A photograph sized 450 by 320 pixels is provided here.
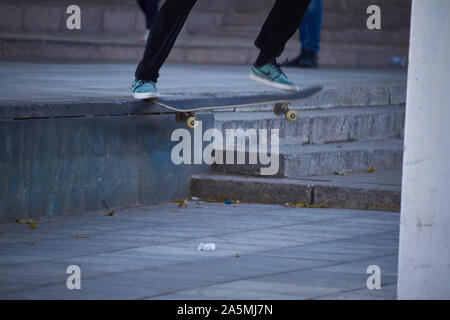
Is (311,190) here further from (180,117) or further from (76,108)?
(76,108)

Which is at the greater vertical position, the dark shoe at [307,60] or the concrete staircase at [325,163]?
the dark shoe at [307,60]

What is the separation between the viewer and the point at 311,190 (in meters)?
6.65

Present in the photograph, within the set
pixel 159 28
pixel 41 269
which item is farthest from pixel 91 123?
pixel 41 269

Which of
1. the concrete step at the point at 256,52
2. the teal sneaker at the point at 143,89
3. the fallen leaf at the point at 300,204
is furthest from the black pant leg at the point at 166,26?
the concrete step at the point at 256,52

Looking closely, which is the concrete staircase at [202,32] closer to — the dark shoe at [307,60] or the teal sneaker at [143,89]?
the dark shoe at [307,60]

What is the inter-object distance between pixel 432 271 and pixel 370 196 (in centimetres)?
269

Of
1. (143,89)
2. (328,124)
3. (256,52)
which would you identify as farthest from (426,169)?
(256,52)

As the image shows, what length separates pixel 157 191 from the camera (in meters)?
6.75

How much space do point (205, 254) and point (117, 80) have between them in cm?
386

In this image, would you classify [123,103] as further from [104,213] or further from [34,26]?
[34,26]

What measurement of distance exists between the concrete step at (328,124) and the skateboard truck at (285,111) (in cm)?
43

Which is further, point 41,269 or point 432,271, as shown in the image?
point 41,269

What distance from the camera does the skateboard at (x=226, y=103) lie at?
256 inches

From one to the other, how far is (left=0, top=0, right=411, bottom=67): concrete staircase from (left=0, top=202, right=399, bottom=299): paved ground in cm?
643
